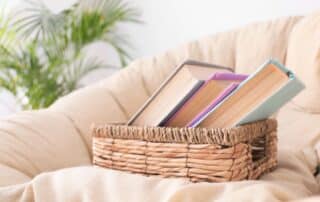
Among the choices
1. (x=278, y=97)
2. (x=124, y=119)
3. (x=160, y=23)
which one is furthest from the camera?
(x=160, y=23)

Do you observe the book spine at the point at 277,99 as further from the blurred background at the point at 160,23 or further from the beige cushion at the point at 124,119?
the blurred background at the point at 160,23

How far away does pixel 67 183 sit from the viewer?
0.76m

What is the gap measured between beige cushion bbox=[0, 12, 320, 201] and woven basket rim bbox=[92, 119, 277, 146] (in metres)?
0.06

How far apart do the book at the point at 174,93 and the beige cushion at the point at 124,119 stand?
0.12m

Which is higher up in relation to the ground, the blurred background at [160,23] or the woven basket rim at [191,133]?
the woven basket rim at [191,133]

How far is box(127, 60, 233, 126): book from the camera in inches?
30.9

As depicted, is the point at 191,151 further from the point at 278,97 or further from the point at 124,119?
the point at 124,119

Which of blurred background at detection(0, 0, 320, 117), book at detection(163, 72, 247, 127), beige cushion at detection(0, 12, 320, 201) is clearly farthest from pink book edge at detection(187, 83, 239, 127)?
blurred background at detection(0, 0, 320, 117)

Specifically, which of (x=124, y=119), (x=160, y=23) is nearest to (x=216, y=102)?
(x=124, y=119)

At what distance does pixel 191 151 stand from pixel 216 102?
0.29 ft

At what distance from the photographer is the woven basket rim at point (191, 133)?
71 cm

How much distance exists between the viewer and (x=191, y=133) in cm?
73

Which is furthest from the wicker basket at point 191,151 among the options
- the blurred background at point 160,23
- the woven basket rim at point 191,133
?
the blurred background at point 160,23

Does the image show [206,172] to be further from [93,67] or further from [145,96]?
[93,67]
